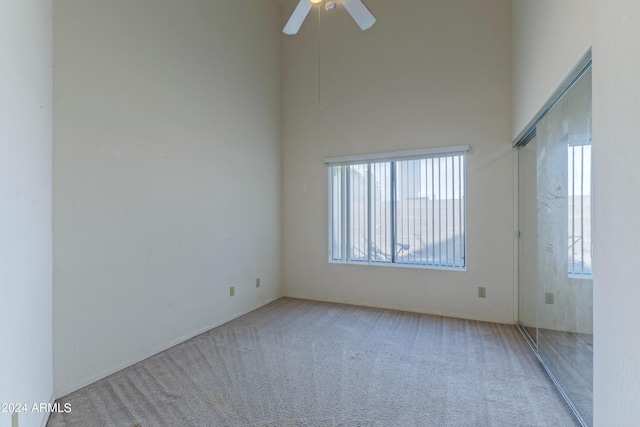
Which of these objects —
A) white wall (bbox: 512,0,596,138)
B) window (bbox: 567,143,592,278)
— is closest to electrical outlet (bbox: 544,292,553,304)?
window (bbox: 567,143,592,278)

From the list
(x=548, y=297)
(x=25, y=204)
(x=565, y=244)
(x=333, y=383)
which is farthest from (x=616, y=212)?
(x=25, y=204)

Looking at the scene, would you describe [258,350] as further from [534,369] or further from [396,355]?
[534,369]

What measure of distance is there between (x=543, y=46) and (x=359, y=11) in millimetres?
1395

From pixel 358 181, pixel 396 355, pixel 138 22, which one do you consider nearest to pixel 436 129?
pixel 358 181

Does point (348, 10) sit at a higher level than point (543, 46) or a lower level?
higher

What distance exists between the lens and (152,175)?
105 inches

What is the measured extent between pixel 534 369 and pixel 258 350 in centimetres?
224

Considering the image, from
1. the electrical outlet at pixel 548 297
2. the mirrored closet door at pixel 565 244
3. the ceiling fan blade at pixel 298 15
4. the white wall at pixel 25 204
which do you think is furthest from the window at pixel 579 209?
the white wall at pixel 25 204

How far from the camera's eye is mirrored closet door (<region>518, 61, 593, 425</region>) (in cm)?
167

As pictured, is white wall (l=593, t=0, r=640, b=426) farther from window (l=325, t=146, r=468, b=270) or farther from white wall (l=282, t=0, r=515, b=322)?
window (l=325, t=146, r=468, b=270)

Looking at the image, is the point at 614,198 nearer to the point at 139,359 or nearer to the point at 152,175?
the point at 152,175

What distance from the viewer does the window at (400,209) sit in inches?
143

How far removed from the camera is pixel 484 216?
11.4 feet

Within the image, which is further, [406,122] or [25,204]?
[406,122]
